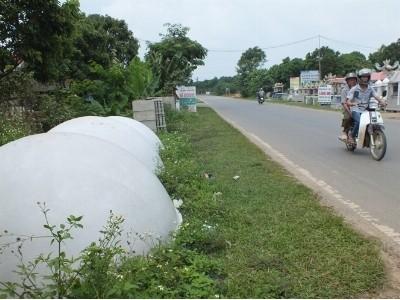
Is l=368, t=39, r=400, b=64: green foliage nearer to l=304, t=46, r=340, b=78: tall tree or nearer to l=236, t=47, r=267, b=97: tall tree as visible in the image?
l=304, t=46, r=340, b=78: tall tree

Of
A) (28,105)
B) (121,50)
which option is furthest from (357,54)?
(28,105)

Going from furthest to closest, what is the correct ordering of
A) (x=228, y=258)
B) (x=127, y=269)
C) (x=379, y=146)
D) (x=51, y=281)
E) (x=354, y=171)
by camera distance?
(x=379, y=146) < (x=354, y=171) < (x=228, y=258) < (x=127, y=269) < (x=51, y=281)

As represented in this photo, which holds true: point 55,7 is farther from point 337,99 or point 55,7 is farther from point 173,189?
point 337,99

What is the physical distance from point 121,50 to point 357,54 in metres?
56.0

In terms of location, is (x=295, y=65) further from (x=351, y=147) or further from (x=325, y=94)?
(x=351, y=147)

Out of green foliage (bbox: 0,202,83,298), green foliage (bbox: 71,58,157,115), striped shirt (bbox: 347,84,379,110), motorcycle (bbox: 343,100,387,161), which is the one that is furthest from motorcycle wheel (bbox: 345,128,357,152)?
A: green foliage (bbox: 0,202,83,298)

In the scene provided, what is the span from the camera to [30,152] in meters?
4.06

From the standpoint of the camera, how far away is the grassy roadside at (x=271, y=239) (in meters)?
3.57

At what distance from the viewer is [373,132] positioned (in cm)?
938

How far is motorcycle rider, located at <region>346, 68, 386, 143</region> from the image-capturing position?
31.4 ft

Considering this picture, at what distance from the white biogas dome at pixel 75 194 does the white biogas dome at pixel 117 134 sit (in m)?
1.81

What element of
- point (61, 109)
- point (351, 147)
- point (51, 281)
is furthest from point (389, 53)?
point (51, 281)

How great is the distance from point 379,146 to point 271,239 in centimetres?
540

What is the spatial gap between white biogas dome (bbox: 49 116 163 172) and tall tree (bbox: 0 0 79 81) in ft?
11.7
